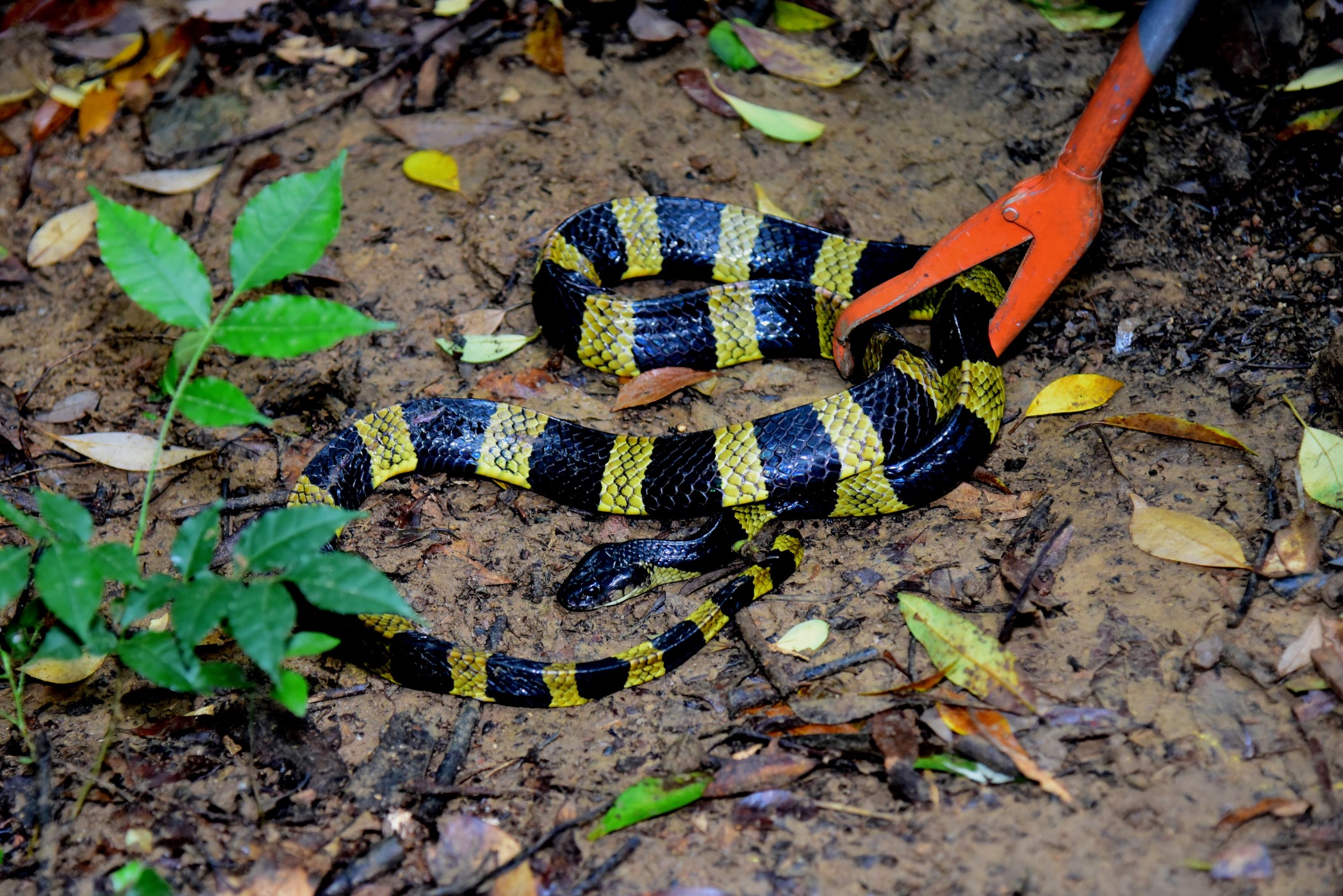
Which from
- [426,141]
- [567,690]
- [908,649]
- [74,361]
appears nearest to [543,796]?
[567,690]

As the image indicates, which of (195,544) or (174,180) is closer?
(195,544)

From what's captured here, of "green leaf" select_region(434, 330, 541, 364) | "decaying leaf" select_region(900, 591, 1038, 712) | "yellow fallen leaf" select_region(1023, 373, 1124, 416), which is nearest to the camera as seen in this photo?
"decaying leaf" select_region(900, 591, 1038, 712)

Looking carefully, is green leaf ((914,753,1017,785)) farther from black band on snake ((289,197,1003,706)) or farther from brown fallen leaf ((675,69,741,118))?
brown fallen leaf ((675,69,741,118))

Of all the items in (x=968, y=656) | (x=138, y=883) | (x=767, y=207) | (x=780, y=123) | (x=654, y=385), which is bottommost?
(x=138, y=883)

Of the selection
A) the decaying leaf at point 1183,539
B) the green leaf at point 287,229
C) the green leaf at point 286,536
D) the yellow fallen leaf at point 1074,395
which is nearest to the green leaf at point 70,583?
the green leaf at point 286,536

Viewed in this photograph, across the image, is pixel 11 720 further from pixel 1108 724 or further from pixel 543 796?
pixel 1108 724

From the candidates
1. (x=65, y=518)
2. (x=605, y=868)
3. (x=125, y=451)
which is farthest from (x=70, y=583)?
(x=125, y=451)

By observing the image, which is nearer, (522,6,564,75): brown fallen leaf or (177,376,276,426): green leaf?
(177,376,276,426): green leaf

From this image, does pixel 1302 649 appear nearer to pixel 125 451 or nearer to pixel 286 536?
pixel 286 536

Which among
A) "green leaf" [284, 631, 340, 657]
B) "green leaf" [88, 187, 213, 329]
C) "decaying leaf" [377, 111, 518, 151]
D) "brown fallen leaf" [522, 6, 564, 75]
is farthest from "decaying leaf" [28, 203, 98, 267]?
"green leaf" [284, 631, 340, 657]
